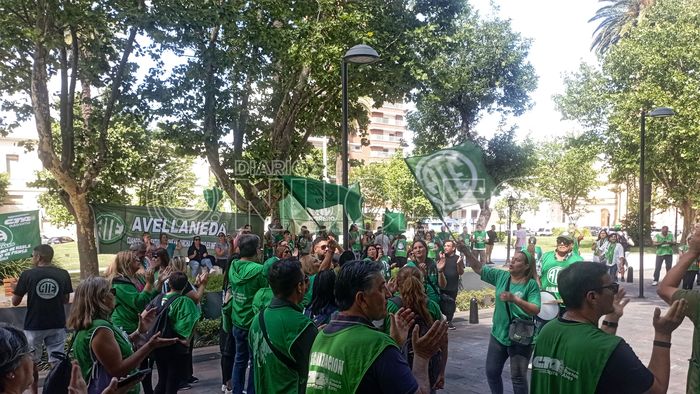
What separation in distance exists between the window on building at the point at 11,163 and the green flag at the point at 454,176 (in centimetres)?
5226

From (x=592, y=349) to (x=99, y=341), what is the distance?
271 cm

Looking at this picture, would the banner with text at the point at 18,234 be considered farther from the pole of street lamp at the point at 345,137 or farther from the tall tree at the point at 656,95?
the tall tree at the point at 656,95

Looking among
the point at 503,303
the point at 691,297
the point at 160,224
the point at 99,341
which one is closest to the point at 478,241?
the point at 160,224

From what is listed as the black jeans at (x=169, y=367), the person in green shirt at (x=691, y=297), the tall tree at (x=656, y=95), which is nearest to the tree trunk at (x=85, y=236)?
the black jeans at (x=169, y=367)

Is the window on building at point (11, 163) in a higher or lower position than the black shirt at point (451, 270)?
higher

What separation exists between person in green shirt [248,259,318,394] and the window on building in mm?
54317

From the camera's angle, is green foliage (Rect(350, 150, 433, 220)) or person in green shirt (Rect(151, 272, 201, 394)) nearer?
person in green shirt (Rect(151, 272, 201, 394))

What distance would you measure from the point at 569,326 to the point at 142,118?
13.1 meters

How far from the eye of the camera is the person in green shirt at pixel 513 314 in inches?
204

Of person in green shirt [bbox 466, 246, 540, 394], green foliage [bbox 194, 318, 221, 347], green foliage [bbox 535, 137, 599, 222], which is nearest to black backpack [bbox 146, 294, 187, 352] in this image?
person in green shirt [bbox 466, 246, 540, 394]

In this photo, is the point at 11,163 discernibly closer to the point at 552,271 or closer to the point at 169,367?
the point at 169,367

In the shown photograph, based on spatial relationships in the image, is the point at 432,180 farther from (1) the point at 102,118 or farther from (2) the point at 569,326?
(1) the point at 102,118

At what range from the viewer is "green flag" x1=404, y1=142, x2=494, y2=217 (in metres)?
6.73

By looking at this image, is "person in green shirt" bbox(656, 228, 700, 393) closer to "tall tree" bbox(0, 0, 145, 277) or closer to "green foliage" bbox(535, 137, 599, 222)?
"tall tree" bbox(0, 0, 145, 277)
